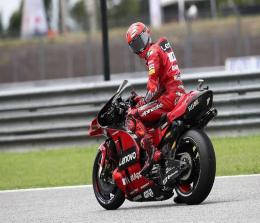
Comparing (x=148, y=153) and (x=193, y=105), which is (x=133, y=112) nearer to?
(x=148, y=153)

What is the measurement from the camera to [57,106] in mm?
16688

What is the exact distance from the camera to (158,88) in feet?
32.5

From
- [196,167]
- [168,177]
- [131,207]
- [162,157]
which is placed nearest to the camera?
[196,167]

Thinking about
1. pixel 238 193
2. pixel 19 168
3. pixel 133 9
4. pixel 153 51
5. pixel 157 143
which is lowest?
pixel 133 9

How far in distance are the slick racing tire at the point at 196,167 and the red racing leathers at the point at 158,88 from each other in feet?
1.78

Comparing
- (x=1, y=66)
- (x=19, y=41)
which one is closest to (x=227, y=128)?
(x=1, y=66)

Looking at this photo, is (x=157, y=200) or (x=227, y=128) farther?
(x=227, y=128)

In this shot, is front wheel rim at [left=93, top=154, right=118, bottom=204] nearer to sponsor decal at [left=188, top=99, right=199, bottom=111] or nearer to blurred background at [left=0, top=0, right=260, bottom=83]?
sponsor decal at [left=188, top=99, right=199, bottom=111]

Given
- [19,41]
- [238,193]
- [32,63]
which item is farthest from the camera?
[19,41]

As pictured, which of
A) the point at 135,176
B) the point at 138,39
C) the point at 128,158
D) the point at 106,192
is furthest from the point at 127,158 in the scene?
the point at 138,39

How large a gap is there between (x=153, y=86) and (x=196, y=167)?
3.13ft

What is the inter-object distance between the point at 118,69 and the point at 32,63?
542 cm

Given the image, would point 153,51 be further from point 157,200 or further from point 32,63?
point 32,63

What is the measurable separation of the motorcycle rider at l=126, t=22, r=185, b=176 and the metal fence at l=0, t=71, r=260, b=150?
5.69 m
